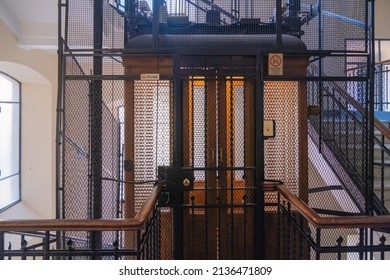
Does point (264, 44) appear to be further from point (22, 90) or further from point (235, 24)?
point (22, 90)

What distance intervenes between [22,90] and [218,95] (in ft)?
14.8

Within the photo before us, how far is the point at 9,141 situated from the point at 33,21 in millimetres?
2198

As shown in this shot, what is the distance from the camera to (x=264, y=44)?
290cm

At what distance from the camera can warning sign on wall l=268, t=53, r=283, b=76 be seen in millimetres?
2734

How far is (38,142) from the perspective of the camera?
609cm

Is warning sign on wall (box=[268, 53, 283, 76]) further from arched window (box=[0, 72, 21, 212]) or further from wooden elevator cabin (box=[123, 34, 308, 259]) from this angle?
arched window (box=[0, 72, 21, 212])

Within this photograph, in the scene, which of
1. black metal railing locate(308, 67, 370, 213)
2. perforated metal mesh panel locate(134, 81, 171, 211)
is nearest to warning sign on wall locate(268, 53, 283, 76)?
black metal railing locate(308, 67, 370, 213)

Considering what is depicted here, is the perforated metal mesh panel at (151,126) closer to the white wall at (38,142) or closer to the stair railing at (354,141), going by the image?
the stair railing at (354,141)

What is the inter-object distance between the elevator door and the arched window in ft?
13.5

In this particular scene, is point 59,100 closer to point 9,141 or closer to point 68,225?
point 68,225

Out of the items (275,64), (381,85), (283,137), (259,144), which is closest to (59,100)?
(259,144)

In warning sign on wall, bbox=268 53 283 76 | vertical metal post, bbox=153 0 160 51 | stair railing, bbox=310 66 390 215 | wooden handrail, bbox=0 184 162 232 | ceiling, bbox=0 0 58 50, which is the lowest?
wooden handrail, bbox=0 184 162 232

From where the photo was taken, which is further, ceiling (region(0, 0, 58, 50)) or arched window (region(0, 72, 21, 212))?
arched window (region(0, 72, 21, 212))
